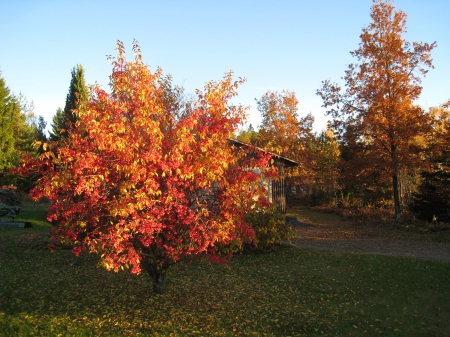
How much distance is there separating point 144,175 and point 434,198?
690 inches

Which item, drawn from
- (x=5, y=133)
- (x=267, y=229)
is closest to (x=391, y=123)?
(x=267, y=229)

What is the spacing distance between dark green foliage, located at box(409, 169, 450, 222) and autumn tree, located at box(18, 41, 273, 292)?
15296 millimetres

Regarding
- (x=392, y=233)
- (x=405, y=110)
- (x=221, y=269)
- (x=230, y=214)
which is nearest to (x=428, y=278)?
(x=221, y=269)

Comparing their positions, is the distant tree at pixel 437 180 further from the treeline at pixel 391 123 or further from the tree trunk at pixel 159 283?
the tree trunk at pixel 159 283

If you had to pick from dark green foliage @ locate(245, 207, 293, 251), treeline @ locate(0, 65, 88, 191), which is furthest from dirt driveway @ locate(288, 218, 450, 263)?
treeline @ locate(0, 65, 88, 191)

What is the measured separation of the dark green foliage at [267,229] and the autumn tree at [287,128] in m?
21.8

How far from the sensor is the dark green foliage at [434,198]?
58.5 feet

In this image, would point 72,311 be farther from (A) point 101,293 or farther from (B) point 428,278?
(B) point 428,278

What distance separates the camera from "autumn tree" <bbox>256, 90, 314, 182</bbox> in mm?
34188

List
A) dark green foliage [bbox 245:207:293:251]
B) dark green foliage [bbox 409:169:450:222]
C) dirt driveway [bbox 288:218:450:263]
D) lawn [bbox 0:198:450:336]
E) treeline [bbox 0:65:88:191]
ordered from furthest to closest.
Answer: treeline [bbox 0:65:88:191] → dark green foliage [bbox 409:169:450:222] → dirt driveway [bbox 288:218:450:263] → dark green foliage [bbox 245:207:293:251] → lawn [bbox 0:198:450:336]

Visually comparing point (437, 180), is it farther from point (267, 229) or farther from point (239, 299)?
point (239, 299)

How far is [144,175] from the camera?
16.8 feet

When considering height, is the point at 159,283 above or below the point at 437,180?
below

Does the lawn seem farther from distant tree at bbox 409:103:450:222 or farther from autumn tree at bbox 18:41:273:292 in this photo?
distant tree at bbox 409:103:450:222
